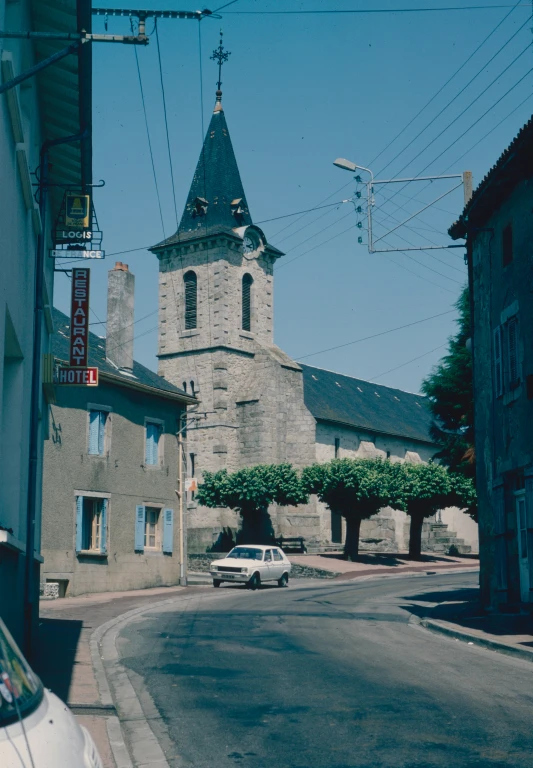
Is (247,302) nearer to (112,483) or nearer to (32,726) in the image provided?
(112,483)

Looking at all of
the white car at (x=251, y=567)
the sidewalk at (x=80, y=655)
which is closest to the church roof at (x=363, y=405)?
the white car at (x=251, y=567)

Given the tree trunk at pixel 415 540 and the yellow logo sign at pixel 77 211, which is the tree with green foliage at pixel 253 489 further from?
the yellow logo sign at pixel 77 211

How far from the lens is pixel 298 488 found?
45.9 metres

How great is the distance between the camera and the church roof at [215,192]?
58.9 meters

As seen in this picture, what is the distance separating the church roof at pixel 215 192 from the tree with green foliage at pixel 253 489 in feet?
60.4

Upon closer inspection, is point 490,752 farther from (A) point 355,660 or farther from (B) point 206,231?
(B) point 206,231

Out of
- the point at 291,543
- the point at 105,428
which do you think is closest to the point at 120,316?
the point at 105,428

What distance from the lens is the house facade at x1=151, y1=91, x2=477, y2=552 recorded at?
5306 centimetres

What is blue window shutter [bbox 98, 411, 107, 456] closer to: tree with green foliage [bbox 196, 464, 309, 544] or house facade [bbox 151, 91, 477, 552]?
tree with green foliage [bbox 196, 464, 309, 544]

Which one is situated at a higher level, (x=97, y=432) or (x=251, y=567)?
(x=97, y=432)

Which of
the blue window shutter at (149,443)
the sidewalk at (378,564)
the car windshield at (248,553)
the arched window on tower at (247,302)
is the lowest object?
the sidewalk at (378,564)

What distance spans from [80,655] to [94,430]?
1670 centimetres

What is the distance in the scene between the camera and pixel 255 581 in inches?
1178

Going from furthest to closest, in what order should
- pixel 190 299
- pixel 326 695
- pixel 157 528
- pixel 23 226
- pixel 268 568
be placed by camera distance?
pixel 190 299 < pixel 157 528 < pixel 268 568 < pixel 23 226 < pixel 326 695
